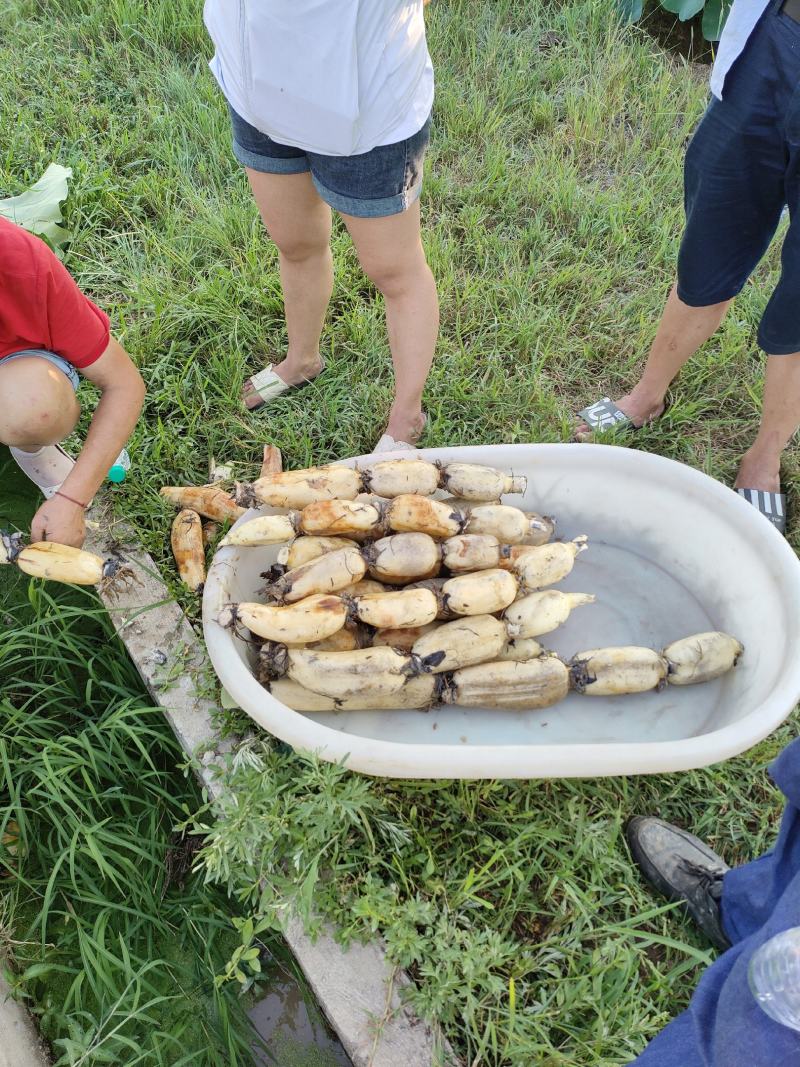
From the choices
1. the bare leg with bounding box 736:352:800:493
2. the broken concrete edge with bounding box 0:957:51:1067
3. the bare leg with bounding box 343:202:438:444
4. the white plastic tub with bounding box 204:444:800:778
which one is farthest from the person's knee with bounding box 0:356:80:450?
the bare leg with bounding box 736:352:800:493

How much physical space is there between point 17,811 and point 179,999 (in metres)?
0.60

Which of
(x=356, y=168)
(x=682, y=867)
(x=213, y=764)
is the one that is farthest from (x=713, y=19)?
(x=213, y=764)

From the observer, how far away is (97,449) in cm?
202

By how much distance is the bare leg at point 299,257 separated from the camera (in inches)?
80.1

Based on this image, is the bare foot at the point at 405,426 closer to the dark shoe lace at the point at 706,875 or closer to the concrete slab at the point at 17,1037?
the dark shoe lace at the point at 706,875

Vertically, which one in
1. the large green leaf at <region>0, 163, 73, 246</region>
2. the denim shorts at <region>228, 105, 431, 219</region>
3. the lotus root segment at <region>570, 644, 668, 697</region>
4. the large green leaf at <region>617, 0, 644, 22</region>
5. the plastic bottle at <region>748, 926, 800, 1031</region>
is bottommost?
the lotus root segment at <region>570, 644, 668, 697</region>

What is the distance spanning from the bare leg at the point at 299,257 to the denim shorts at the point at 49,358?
690 mm

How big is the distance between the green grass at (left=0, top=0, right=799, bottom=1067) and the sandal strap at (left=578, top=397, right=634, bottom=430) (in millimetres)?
99

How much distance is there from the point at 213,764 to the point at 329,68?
5.26ft

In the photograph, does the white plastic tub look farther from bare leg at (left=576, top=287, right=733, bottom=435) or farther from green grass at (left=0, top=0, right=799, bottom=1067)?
bare leg at (left=576, top=287, right=733, bottom=435)

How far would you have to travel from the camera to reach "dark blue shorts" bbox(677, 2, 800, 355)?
174 centimetres

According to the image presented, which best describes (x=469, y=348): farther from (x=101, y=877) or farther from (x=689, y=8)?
(x=689, y=8)

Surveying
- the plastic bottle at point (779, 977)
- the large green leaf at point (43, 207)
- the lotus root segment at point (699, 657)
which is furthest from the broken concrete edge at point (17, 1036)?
the large green leaf at point (43, 207)

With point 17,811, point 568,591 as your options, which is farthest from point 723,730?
point 17,811
